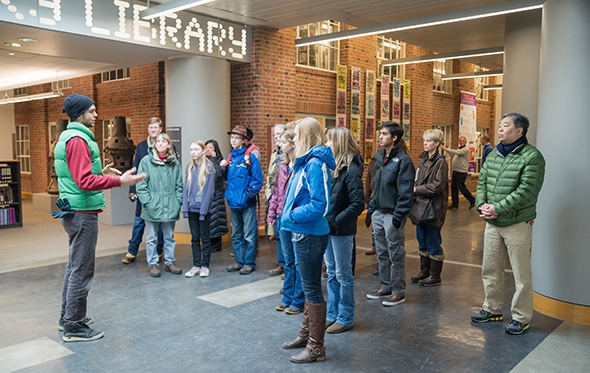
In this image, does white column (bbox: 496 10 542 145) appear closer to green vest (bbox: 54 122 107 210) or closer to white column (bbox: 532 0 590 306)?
white column (bbox: 532 0 590 306)

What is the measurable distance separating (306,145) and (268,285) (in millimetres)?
2742

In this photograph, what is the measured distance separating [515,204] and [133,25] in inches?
224

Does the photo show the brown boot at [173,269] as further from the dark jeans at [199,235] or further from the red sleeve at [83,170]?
the red sleeve at [83,170]

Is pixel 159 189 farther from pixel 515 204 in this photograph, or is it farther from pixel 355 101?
pixel 355 101

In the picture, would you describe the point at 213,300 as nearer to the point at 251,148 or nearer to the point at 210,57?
the point at 251,148

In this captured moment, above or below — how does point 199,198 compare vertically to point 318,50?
below

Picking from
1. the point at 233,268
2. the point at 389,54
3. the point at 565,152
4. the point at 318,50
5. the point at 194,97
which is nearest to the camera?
the point at 565,152

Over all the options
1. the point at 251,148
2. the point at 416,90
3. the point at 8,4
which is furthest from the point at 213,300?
the point at 416,90

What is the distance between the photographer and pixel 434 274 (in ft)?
20.4

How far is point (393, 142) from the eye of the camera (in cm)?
538

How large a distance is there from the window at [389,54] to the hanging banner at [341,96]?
6.10ft

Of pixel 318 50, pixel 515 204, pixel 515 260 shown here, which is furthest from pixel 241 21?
pixel 515 260

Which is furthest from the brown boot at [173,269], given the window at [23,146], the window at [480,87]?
the window at [480,87]

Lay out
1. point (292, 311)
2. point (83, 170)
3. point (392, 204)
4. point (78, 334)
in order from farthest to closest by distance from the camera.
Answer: point (392, 204)
point (292, 311)
point (78, 334)
point (83, 170)
